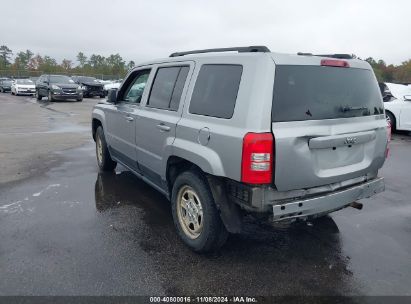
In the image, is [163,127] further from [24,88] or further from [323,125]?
[24,88]

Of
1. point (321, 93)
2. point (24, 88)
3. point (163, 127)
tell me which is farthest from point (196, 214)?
point (24, 88)

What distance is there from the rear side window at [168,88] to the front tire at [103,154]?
7.20ft

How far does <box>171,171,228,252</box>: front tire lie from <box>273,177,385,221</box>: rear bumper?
667 millimetres

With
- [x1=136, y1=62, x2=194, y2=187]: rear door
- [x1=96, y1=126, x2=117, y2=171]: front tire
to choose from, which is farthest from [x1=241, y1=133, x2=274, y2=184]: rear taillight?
[x1=96, y1=126, x2=117, y2=171]: front tire

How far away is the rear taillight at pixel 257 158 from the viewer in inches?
117

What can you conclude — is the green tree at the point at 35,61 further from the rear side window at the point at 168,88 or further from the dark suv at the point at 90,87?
the rear side window at the point at 168,88

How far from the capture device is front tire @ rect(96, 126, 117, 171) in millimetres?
6445

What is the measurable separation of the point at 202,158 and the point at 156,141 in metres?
1.06

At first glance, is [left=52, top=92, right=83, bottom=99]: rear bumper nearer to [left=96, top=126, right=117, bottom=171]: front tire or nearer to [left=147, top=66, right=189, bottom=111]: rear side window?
[left=96, top=126, right=117, bottom=171]: front tire

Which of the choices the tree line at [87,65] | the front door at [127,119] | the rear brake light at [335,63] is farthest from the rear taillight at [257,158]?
the tree line at [87,65]

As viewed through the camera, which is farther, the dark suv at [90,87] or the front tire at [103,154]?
the dark suv at [90,87]

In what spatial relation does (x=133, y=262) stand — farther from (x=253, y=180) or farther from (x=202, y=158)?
(x=253, y=180)

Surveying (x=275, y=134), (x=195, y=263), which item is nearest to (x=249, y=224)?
(x=195, y=263)

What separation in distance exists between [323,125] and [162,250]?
2.04 m
